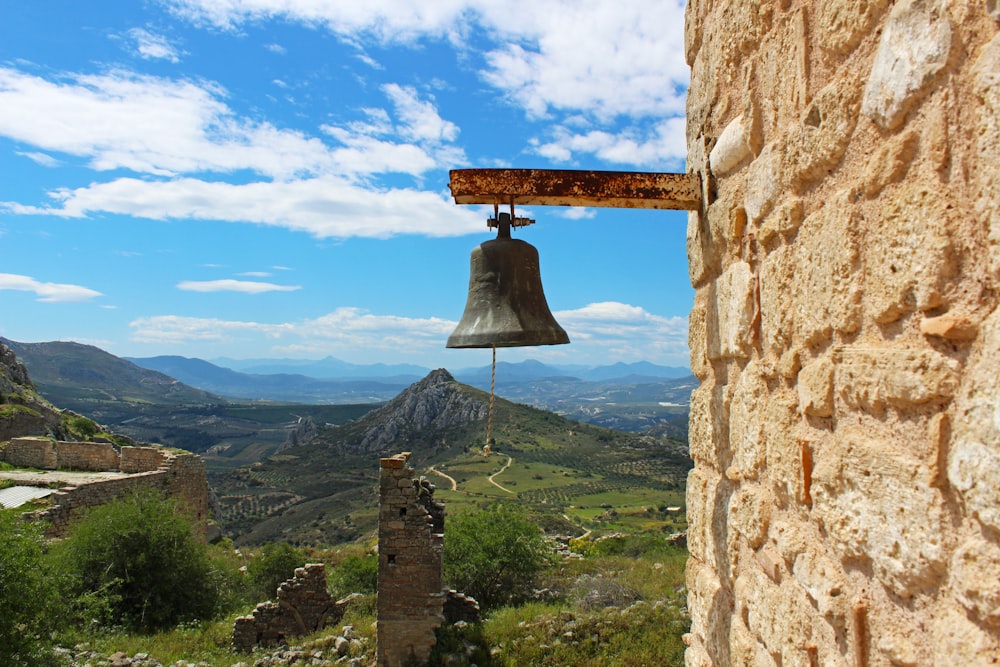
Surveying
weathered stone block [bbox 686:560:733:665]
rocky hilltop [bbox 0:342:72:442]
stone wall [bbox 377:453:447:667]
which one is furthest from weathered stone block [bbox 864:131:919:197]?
rocky hilltop [bbox 0:342:72:442]

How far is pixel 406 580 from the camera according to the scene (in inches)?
410

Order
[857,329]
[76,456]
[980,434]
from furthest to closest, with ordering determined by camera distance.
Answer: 1. [76,456]
2. [857,329]
3. [980,434]

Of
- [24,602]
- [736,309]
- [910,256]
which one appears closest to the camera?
[910,256]

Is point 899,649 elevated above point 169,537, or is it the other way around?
point 899,649

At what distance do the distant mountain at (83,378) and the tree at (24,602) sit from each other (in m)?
141

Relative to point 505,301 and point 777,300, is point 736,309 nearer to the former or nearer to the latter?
point 777,300

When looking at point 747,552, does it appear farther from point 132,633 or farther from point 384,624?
point 132,633

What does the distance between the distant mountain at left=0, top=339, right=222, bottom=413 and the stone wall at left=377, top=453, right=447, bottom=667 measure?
466 ft

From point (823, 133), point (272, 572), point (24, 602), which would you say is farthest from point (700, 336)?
point (272, 572)

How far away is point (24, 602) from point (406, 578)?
5.11 meters

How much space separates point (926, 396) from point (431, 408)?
6729 cm

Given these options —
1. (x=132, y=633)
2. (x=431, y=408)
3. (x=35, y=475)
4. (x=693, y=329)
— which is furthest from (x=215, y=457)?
(x=693, y=329)

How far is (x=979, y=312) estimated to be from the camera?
1.20 metres

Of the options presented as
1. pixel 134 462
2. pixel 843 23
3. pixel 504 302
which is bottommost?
pixel 134 462
